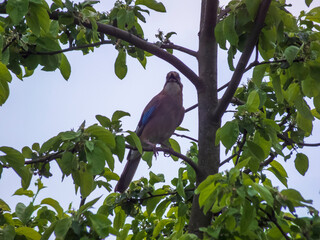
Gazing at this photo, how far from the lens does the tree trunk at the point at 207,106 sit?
4.48 m

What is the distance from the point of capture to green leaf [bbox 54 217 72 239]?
138 inches

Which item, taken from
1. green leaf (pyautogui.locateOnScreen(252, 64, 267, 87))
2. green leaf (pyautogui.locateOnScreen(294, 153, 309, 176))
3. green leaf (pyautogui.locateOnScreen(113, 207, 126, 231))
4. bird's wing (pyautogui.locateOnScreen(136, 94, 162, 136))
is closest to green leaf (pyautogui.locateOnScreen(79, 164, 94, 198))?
green leaf (pyautogui.locateOnScreen(113, 207, 126, 231))

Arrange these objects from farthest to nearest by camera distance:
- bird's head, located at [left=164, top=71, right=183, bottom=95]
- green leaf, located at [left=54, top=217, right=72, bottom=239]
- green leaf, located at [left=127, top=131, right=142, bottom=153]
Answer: bird's head, located at [left=164, top=71, right=183, bottom=95] → green leaf, located at [left=127, top=131, right=142, bottom=153] → green leaf, located at [left=54, top=217, right=72, bottom=239]

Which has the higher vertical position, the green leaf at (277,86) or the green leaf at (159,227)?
the green leaf at (277,86)

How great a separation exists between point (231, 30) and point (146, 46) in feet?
3.79

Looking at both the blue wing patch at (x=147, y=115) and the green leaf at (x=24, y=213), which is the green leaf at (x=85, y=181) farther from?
the blue wing patch at (x=147, y=115)

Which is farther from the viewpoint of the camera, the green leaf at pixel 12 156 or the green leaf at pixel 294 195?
the green leaf at pixel 12 156

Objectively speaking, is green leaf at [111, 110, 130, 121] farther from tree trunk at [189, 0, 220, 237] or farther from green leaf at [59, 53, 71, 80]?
green leaf at [59, 53, 71, 80]

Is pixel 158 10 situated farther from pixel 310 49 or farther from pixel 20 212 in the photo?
pixel 20 212

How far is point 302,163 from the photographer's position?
4.94 m

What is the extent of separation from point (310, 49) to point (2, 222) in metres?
2.86

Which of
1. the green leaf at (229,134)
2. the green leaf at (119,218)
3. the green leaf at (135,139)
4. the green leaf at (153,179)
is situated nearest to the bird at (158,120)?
the green leaf at (153,179)

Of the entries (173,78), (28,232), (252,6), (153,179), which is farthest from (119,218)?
(173,78)

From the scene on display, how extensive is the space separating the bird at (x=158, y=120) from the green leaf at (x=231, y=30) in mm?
3122
